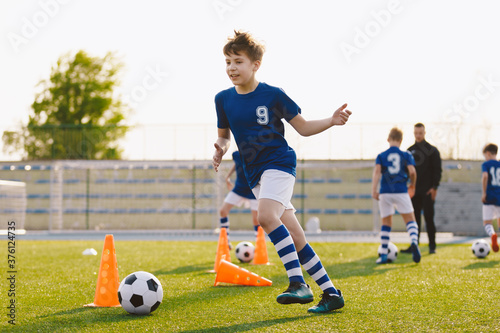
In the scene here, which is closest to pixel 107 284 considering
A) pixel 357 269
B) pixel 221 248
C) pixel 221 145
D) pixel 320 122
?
pixel 221 145

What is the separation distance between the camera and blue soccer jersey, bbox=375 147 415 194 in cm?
746

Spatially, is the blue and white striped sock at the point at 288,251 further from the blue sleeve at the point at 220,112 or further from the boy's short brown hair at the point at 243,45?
the boy's short brown hair at the point at 243,45

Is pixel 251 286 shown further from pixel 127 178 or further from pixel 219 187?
pixel 127 178

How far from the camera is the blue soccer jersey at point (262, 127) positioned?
3807mm

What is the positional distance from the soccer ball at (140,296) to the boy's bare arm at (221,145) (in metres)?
0.95

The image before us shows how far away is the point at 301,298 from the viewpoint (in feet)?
11.7

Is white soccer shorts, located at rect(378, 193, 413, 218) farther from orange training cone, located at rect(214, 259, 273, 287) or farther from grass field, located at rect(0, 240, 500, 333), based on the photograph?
orange training cone, located at rect(214, 259, 273, 287)

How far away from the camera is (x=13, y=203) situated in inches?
712

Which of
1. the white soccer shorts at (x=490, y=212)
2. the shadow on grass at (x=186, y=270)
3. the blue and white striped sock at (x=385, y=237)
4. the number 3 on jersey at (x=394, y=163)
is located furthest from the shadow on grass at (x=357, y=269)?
the white soccer shorts at (x=490, y=212)

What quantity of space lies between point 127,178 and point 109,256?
16.0m

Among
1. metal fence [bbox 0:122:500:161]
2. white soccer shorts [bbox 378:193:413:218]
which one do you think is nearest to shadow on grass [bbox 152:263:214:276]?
white soccer shorts [bbox 378:193:413:218]

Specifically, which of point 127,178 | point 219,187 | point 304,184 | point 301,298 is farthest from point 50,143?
point 301,298

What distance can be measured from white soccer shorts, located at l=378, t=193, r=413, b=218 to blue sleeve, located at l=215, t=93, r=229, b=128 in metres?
4.01

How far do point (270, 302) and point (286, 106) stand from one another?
4.99 ft
